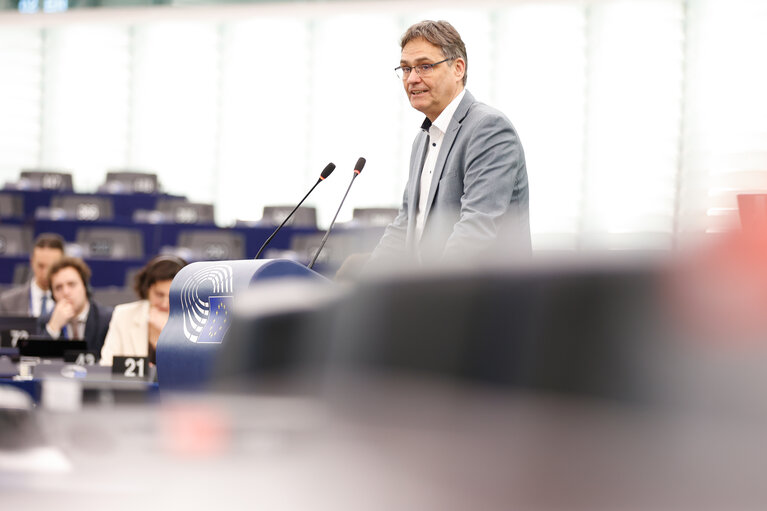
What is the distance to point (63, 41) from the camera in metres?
10.6

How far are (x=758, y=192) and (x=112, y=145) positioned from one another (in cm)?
1049

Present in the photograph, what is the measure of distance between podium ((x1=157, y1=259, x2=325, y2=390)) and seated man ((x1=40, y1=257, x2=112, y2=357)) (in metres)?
2.90

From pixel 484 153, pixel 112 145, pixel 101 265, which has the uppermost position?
pixel 112 145

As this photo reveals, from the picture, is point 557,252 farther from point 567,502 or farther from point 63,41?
point 63,41

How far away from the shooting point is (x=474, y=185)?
1795 millimetres

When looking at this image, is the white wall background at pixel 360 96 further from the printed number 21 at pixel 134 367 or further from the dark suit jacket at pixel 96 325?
the printed number 21 at pixel 134 367

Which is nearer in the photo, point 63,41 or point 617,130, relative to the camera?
point 617,130

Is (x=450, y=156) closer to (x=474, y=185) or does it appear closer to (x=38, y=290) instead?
(x=474, y=185)

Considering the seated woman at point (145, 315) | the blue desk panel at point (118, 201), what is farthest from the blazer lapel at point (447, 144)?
the blue desk panel at point (118, 201)

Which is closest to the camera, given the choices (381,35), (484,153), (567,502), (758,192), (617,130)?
(567,502)

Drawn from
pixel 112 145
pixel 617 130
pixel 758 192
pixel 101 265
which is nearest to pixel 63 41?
pixel 112 145

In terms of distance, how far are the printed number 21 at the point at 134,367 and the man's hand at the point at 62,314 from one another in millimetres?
1732

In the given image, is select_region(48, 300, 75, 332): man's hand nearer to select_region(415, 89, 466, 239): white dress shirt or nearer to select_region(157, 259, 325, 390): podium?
select_region(415, 89, 466, 239): white dress shirt

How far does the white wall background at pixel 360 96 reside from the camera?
353 inches
